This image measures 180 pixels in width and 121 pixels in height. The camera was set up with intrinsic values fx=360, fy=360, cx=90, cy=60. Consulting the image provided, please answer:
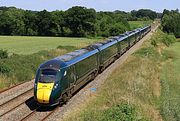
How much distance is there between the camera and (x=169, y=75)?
136 ft

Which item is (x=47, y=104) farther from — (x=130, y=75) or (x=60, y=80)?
(x=130, y=75)

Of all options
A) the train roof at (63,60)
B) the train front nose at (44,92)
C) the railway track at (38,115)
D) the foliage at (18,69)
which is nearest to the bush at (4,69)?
the foliage at (18,69)

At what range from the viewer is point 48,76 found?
22.2 m

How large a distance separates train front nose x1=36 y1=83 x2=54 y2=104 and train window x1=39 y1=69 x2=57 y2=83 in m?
0.31

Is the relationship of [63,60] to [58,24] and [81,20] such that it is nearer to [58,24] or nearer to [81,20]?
[81,20]

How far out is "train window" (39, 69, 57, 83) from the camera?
2195 cm

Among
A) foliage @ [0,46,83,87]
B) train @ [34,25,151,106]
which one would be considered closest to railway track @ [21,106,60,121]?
train @ [34,25,151,106]

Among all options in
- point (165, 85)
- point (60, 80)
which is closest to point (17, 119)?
point (60, 80)

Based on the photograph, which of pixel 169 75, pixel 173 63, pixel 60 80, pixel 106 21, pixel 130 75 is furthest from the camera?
pixel 106 21

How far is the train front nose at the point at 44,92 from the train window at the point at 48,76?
0.31m

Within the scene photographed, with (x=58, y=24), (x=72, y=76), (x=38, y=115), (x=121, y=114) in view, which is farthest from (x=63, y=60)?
(x=58, y=24)

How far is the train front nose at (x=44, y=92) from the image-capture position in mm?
21422

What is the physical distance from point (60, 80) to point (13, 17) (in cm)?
10193

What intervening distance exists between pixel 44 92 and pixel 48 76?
1.19 m
